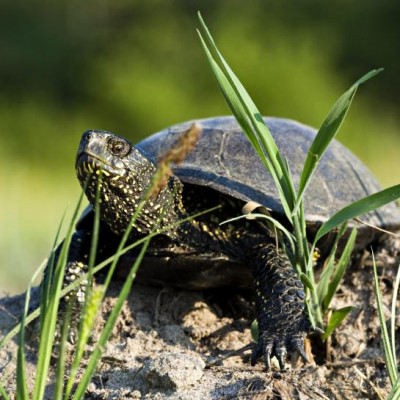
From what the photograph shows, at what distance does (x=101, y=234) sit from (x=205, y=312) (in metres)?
0.63

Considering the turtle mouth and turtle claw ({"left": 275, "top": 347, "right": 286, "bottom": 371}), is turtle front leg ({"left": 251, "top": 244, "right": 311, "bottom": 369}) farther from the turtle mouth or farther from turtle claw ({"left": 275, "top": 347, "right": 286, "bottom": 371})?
the turtle mouth

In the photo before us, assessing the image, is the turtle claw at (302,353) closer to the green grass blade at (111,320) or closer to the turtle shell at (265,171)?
the turtle shell at (265,171)

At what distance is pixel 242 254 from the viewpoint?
3482 mm

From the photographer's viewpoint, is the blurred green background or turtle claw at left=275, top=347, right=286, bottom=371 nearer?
turtle claw at left=275, top=347, right=286, bottom=371

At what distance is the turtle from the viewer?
298cm

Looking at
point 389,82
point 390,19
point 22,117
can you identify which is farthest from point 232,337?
point 390,19

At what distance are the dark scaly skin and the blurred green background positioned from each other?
8487 millimetres

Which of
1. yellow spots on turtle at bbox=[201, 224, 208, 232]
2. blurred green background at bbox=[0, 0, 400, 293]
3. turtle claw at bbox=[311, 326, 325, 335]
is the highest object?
blurred green background at bbox=[0, 0, 400, 293]

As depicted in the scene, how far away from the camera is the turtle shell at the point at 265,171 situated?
3.58 meters

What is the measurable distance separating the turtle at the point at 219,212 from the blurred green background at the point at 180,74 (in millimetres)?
8263

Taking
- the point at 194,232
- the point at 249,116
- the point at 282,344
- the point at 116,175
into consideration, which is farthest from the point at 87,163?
the point at 282,344

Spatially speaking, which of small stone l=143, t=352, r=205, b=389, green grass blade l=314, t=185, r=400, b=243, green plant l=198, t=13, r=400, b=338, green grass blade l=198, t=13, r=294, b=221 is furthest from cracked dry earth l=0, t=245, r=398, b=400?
green grass blade l=198, t=13, r=294, b=221

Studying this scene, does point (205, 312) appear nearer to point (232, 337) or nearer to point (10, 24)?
point (232, 337)

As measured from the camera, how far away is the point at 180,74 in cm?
1788
